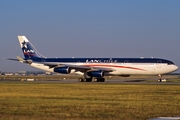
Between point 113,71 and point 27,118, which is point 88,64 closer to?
point 113,71

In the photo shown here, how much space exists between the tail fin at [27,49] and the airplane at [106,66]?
2.66 meters

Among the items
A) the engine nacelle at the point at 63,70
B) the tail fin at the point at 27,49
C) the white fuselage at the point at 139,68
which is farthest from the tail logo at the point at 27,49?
the white fuselage at the point at 139,68

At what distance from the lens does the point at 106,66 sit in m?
68.8

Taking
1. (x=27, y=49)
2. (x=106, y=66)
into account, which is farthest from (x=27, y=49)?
(x=106, y=66)

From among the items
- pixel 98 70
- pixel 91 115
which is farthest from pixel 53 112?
pixel 98 70

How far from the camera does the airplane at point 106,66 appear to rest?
66625 millimetres

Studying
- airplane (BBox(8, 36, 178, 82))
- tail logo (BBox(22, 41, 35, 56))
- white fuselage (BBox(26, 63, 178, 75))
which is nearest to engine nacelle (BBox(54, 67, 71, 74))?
airplane (BBox(8, 36, 178, 82))

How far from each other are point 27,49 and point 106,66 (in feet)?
52.6

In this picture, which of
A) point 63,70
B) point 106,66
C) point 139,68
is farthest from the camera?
point 106,66

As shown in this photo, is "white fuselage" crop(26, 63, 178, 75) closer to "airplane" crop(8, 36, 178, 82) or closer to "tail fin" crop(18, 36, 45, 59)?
"airplane" crop(8, 36, 178, 82)

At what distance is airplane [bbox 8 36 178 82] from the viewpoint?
6662 centimetres

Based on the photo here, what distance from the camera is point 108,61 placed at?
6888cm

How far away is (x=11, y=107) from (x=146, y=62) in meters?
45.5

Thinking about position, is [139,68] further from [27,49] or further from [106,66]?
[27,49]
